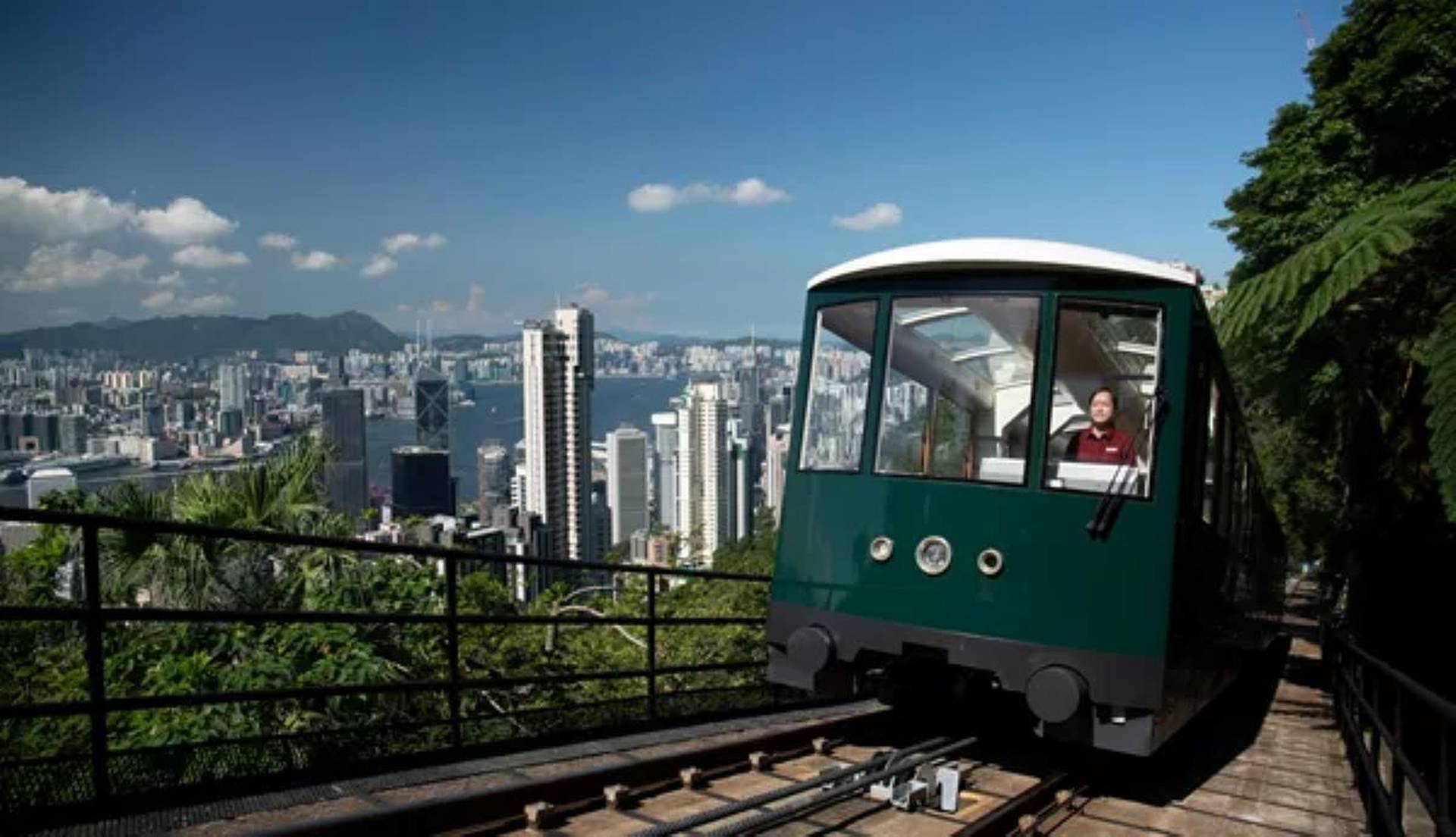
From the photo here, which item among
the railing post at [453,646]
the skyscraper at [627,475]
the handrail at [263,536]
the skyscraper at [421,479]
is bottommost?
the skyscraper at [627,475]

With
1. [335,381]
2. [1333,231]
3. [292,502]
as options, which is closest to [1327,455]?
[1333,231]

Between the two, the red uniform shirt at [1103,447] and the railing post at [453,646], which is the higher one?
the red uniform shirt at [1103,447]

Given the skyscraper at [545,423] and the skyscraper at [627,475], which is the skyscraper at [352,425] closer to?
the skyscraper at [545,423]

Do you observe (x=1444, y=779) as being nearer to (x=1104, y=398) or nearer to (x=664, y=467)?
(x=1104, y=398)

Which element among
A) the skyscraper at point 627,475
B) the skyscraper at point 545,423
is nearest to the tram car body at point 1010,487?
the skyscraper at point 545,423

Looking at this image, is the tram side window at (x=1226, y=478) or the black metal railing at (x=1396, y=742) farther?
the tram side window at (x=1226, y=478)

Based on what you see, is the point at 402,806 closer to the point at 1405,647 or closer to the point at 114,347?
the point at 1405,647
